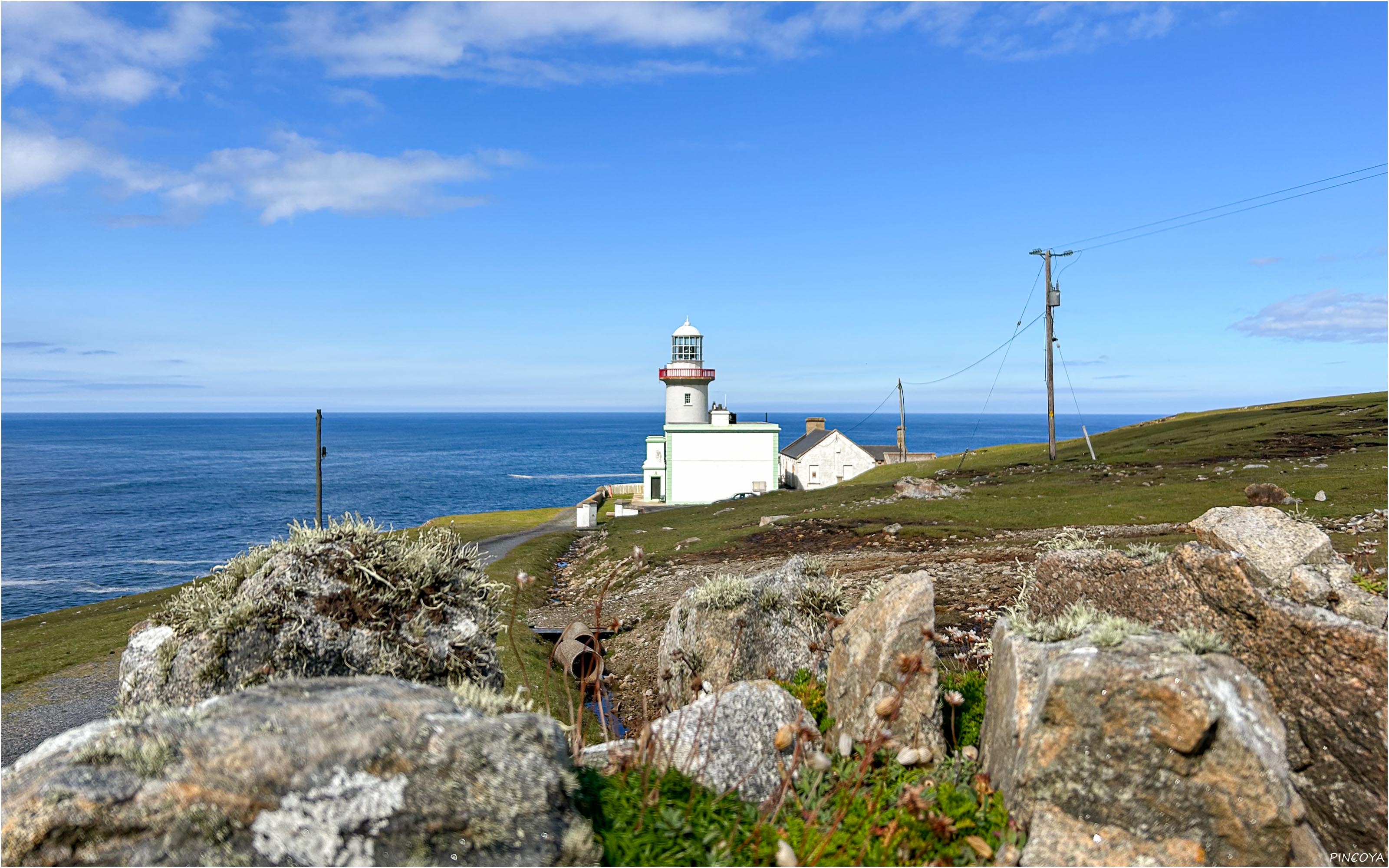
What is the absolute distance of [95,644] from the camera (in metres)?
25.0

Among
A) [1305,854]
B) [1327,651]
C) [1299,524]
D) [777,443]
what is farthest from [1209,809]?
[777,443]

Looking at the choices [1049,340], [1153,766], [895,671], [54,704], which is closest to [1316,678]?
[1153,766]

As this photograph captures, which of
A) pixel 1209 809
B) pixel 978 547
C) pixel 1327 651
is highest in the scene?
pixel 1327 651

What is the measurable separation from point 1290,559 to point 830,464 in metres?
65.9

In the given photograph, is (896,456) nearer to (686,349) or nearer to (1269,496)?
(686,349)

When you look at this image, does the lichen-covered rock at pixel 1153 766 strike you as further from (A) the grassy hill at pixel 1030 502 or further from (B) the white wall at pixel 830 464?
(B) the white wall at pixel 830 464

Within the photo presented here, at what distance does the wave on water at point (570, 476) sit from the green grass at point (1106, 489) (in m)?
112

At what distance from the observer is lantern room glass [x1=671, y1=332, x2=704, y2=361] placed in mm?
75750

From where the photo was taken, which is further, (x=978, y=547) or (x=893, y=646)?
(x=978, y=547)

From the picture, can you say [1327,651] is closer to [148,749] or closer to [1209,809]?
[1209,809]

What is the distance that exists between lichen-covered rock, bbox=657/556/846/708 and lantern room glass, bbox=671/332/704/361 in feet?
206

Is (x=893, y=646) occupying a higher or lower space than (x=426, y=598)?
lower

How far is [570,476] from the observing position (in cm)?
17500

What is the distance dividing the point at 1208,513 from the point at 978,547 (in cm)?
1348
